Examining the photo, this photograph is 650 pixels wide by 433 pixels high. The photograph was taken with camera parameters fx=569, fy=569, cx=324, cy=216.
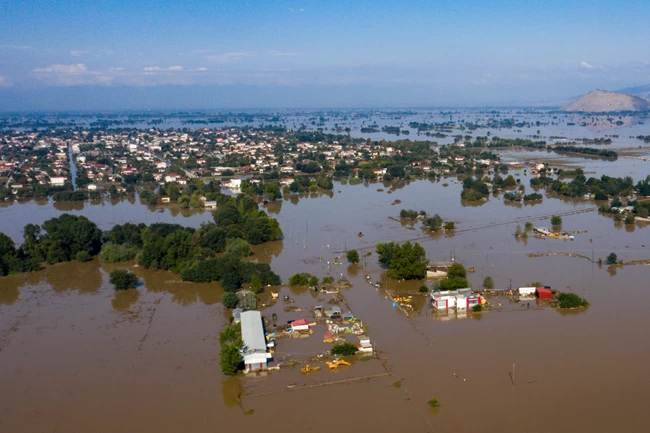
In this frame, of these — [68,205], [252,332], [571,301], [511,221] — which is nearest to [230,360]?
[252,332]

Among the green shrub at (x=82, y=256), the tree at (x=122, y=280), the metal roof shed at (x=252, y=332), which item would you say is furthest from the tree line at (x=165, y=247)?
the metal roof shed at (x=252, y=332)

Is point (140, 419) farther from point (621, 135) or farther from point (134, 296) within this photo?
point (621, 135)

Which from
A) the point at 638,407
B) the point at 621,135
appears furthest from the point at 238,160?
the point at 621,135

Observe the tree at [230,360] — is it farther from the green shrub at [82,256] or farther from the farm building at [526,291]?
the green shrub at [82,256]

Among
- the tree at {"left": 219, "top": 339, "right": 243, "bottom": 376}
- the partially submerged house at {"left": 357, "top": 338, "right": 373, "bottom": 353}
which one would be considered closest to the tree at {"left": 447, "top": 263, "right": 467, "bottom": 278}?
the partially submerged house at {"left": 357, "top": 338, "right": 373, "bottom": 353}

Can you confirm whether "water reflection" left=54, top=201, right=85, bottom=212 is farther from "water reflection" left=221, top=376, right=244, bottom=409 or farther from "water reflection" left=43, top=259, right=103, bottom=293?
"water reflection" left=221, top=376, right=244, bottom=409

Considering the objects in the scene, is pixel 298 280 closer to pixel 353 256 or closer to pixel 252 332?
pixel 353 256
